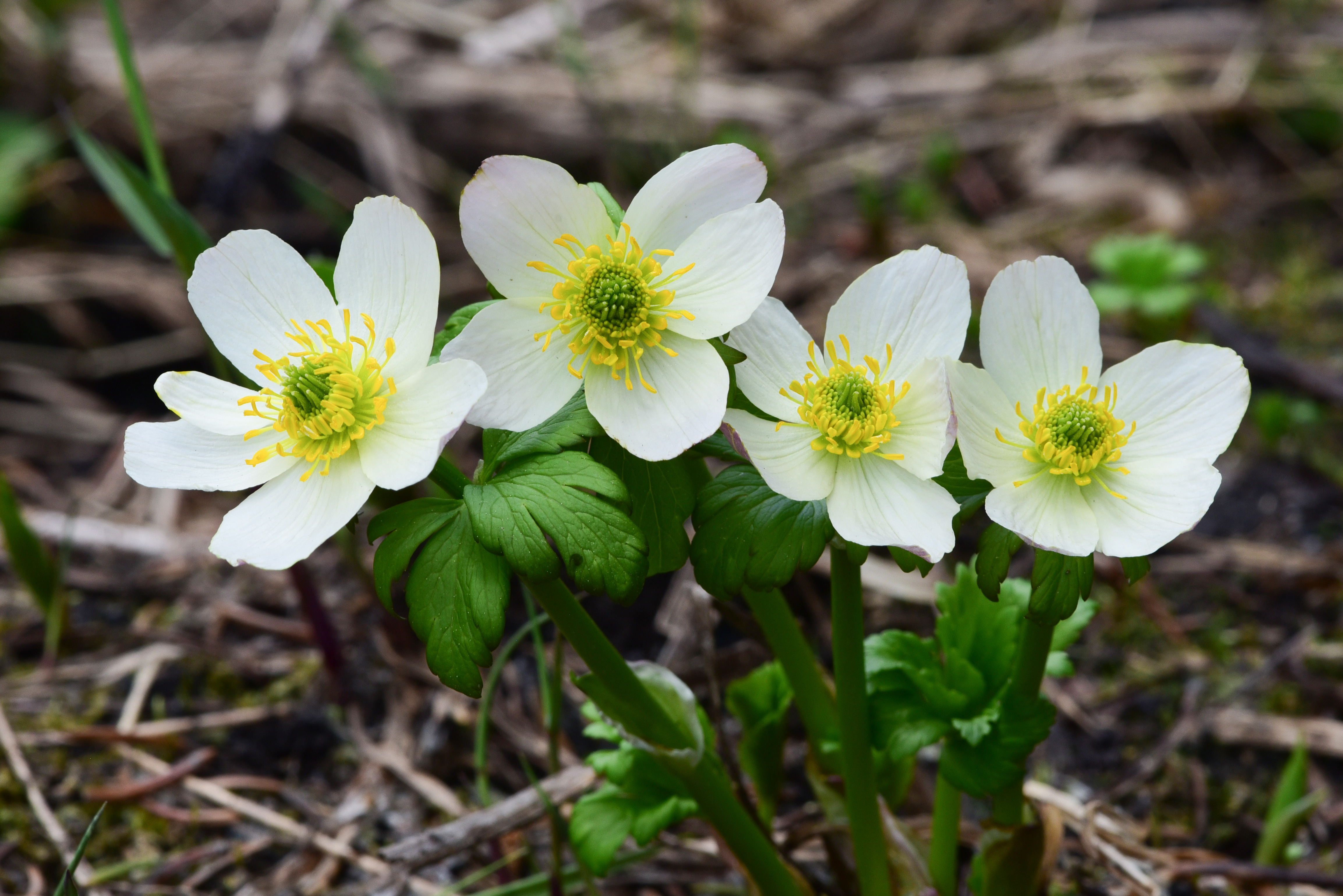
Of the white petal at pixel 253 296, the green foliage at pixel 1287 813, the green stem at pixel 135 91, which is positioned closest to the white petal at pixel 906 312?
the white petal at pixel 253 296

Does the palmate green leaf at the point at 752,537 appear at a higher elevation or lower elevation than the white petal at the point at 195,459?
lower

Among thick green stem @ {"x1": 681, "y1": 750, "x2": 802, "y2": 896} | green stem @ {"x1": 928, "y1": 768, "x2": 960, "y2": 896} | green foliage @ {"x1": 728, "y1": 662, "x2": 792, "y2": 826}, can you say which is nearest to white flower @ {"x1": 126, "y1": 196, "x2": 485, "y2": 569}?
thick green stem @ {"x1": 681, "y1": 750, "x2": 802, "y2": 896}

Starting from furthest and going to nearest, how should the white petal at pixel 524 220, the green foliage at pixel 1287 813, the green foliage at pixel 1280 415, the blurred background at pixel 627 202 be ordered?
1. the green foliage at pixel 1280 415
2. the blurred background at pixel 627 202
3. the green foliage at pixel 1287 813
4. the white petal at pixel 524 220

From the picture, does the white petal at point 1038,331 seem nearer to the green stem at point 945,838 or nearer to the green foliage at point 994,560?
the green foliage at point 994,560

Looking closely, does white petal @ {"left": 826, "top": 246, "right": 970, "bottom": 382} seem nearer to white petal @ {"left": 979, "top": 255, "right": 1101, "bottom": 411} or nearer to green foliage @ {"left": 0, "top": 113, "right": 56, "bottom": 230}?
white petal @ {"left": 979, "top": 255, "right": 1101, "bottom": 411}

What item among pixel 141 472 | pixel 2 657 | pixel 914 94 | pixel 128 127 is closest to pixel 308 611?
pixel 2 657

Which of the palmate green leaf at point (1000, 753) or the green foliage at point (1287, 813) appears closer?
the palmate green leaf at point (1000, 753)

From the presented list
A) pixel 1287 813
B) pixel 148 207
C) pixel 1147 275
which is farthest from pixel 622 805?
pixel 1147 275
